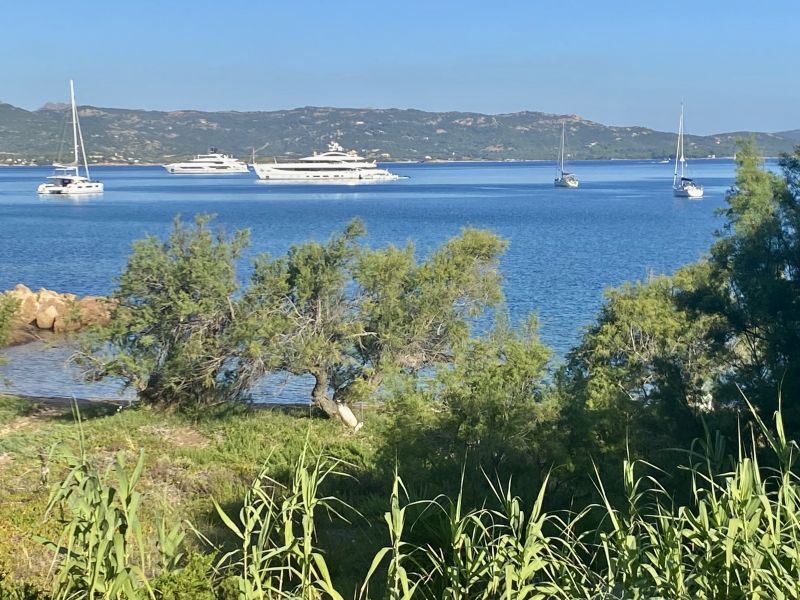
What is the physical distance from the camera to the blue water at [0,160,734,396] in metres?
28.9

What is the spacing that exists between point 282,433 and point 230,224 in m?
48.7

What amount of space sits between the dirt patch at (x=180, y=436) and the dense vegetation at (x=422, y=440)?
0.23ft

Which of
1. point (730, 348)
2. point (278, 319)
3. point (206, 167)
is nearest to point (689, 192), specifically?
point (278, 319)

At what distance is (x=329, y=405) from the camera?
16.9 metres

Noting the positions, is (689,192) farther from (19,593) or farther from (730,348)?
(19,593)

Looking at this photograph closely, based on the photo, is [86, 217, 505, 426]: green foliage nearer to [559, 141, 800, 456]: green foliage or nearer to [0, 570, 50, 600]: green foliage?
[559, 141, 800, 456]: green foliage

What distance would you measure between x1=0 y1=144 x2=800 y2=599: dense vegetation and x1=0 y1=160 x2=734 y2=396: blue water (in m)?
4.41

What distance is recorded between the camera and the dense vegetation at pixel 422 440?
4.33 meters

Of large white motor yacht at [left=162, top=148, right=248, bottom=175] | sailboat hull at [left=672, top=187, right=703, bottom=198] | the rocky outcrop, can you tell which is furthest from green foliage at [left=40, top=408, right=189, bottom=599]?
large white motor yacht at [left=162, top=148, right=248, bottom=175]

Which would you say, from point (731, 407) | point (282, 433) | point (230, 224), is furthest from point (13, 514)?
point (230, 224)

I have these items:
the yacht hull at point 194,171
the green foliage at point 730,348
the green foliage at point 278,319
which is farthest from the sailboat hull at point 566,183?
the green foliage at point 730,348

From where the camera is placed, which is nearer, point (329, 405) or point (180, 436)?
point (180, 436)

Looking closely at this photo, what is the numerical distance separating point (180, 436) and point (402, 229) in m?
45.2

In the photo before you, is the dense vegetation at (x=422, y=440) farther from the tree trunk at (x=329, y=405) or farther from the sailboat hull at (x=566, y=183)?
the sailboat hull at (x=566, y=183)
